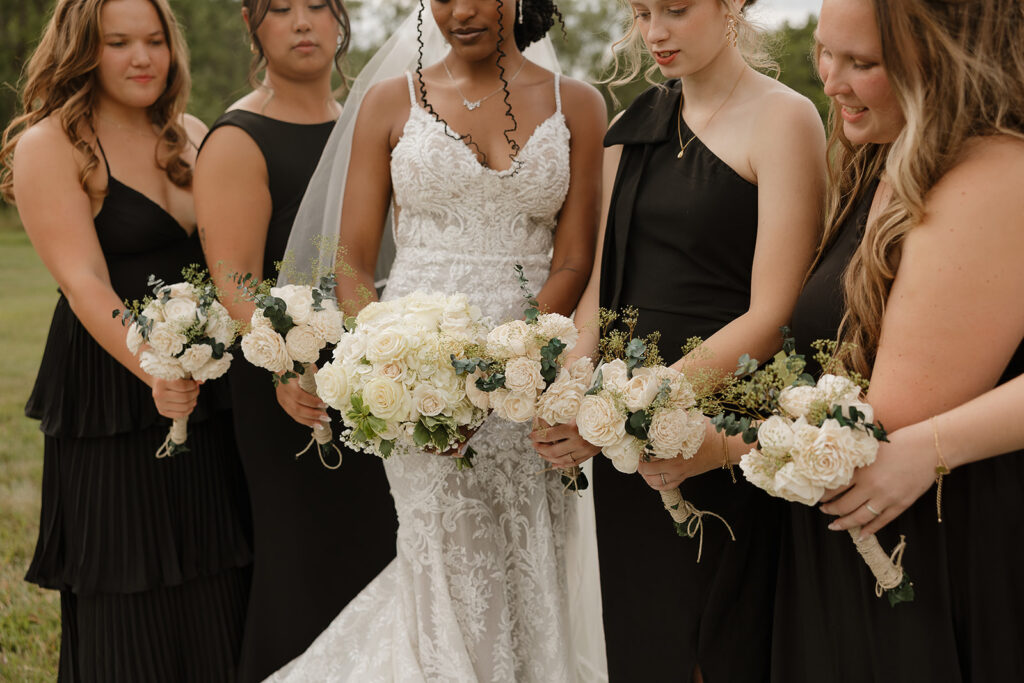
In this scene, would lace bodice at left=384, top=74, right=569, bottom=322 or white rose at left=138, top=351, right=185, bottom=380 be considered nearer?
white rose at left=138, top=351, right=185, bottom=380

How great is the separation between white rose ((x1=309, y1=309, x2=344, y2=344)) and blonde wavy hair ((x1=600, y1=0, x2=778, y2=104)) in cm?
124

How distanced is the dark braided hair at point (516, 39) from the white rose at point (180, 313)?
118cm

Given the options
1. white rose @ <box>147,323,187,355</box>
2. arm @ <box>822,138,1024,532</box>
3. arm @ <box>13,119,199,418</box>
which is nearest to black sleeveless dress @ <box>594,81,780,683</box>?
arm @ <box>822,138,1024,532</box>

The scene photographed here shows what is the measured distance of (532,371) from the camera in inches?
107

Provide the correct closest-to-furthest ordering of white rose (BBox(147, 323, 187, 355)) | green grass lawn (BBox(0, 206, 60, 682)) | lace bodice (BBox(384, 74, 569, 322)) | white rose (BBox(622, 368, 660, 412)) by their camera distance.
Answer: white rose (BBox(622, 368, 660, 412)) < white rose (BBox(147, 323, 187, 355)) < lace bodice (BBox(384, 74, 569, 322)) < green grass lawn (BBox(0, 206, 60, 682))

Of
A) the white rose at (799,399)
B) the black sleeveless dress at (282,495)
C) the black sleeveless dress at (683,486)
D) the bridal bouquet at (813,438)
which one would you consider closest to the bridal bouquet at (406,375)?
the black sleeveless dress at (683,486)

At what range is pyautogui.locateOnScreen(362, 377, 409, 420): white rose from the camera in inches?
112

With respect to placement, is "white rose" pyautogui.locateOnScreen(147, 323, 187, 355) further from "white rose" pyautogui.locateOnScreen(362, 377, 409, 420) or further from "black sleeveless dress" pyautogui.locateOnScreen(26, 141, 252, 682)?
"white rose" pyautogui.locateOnScreen(362, 377, 409, 420)

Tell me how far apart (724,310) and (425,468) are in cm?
135

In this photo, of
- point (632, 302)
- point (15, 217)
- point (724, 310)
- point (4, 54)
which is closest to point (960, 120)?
point (724, 310)

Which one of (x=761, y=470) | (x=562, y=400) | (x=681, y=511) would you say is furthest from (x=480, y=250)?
(x=761, y=470)

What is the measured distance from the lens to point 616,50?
3.36 metres

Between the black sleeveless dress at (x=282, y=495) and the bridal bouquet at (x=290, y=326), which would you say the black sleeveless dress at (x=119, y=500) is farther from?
the bridal bouquet at (x=290, y=326)

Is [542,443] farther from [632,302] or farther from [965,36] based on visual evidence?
[965,36]
